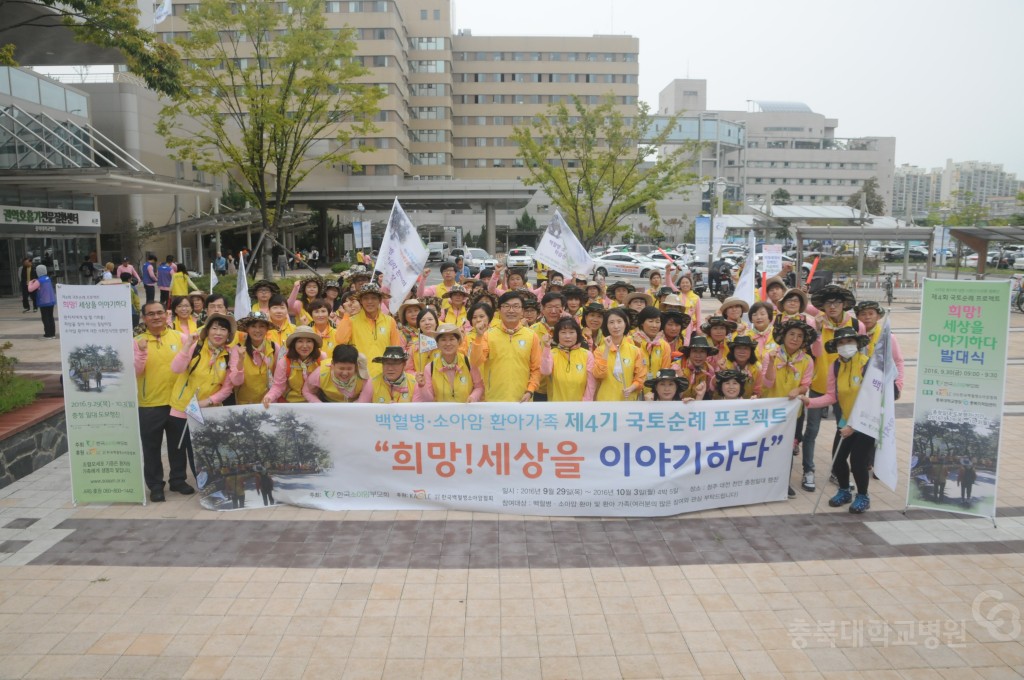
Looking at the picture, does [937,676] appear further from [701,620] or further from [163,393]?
[163,393]

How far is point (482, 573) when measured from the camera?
527 cm

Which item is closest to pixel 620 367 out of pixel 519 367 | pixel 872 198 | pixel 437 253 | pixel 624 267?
pixel 519 367

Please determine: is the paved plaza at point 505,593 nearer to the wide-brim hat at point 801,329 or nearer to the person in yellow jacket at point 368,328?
the wide-brim hat at point 801,329

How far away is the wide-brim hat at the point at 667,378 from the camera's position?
621cm

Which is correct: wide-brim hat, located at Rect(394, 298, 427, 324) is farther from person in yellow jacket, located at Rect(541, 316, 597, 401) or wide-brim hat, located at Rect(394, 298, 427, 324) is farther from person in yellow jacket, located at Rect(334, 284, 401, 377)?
person in yellow jacket, located at Rect(541, 316, 597, 401)

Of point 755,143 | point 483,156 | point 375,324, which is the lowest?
point 375,324

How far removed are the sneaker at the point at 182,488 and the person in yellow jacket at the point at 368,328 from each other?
6.37ft

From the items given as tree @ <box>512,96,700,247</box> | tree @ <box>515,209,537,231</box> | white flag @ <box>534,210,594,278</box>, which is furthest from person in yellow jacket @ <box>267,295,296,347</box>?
tree @ <box>515,209,537,231</box>

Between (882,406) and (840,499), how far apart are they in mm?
1044

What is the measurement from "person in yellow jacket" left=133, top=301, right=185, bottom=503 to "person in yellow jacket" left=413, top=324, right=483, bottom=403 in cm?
227

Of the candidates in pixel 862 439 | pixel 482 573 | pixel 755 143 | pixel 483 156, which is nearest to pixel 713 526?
pixel 862 439

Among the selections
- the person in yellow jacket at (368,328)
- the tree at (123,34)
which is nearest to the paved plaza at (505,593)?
the person in yellow jacket at (368,328)

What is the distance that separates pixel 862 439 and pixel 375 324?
467 centimetres

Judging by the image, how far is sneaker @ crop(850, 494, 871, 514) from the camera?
21.0ft
